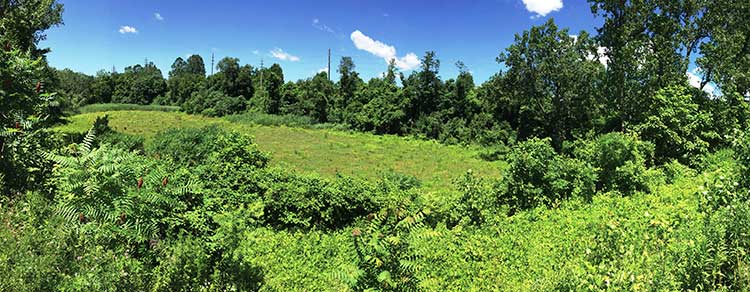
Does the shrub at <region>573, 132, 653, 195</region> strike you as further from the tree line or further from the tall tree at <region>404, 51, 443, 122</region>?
the tall tree at <region>404, 51, 443, 122</region>

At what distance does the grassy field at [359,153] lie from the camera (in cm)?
1770

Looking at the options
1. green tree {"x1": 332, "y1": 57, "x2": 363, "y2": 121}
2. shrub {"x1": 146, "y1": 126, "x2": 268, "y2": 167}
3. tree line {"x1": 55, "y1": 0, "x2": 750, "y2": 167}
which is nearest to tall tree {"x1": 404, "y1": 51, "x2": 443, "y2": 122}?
tree line {"x1": 55, "y1": 0, "x2": 750, "y2": 167}

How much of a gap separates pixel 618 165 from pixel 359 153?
14.6 m

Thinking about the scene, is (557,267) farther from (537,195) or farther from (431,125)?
(431,125)

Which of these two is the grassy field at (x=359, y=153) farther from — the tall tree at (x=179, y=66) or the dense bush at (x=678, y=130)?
the tall tree at (x=179, y=66)

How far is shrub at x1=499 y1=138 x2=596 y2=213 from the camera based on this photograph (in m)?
8.54

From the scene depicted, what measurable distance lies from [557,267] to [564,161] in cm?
473

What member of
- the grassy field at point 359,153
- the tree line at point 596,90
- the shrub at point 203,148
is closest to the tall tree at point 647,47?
the tree line at point 596,90

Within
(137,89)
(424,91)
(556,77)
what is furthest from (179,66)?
(556,77)

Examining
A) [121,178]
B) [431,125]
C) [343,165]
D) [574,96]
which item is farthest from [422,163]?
[121,178]

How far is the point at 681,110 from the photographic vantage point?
Answer: 1221 centimetres

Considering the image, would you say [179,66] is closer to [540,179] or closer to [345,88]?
[345,88]

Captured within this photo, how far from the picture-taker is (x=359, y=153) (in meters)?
22.3

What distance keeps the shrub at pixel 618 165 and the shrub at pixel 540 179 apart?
595mm
